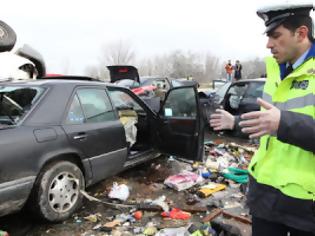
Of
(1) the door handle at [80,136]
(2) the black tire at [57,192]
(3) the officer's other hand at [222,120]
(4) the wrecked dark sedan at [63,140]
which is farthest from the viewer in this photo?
(1) the door handle at [80,136]

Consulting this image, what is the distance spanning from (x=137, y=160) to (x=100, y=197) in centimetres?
82

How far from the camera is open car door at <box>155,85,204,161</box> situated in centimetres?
519

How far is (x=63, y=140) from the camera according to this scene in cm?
394

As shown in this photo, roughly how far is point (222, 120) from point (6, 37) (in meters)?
5.64

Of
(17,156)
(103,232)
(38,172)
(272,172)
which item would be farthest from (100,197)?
(272,172)

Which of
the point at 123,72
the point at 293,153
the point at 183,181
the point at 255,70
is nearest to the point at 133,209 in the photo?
the point at 183,181

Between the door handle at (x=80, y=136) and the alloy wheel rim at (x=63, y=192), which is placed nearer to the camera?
the alloy wheel rim at (x=63, y=192)

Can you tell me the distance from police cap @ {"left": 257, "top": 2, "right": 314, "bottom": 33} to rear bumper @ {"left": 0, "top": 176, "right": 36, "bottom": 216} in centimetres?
268

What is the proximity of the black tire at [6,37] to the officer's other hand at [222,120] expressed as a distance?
5.45m

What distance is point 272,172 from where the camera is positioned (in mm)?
1761

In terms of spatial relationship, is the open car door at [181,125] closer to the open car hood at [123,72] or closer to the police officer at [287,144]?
the police officer at [287,144]

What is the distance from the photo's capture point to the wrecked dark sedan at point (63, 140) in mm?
3500

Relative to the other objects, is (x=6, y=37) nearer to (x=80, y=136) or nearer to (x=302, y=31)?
(x=80, y=136)

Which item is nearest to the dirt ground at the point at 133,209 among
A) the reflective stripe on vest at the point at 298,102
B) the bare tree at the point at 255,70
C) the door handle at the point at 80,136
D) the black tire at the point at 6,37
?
the door handle at the point at 80,136
